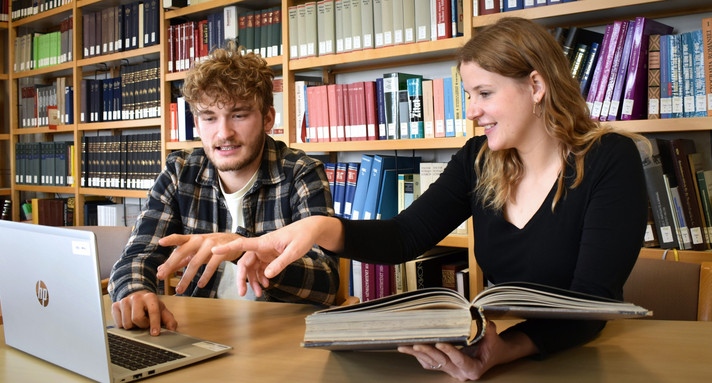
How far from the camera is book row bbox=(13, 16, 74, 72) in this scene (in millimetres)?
4016

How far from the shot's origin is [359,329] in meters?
0.81

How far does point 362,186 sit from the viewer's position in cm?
255

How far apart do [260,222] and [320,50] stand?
128 cm

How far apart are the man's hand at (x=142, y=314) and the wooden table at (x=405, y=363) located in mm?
47

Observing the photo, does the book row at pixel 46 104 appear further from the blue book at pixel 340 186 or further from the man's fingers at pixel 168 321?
the man's fingers at pixel 168 321

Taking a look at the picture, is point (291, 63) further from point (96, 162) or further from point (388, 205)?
point (96, 162)

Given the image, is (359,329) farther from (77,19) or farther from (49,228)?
(77,19)

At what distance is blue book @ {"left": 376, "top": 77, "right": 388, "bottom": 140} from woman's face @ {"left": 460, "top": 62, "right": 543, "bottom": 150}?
1220 mm

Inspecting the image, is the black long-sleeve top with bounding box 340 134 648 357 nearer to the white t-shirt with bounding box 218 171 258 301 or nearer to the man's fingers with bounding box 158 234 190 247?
the man's fingers with bounding box 158 234 190 247

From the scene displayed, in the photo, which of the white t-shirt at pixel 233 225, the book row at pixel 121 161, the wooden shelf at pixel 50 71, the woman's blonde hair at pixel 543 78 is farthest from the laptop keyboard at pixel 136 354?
the wooden shelf at pixel 50 71

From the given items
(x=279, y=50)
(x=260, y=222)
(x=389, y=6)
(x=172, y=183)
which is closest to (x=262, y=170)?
(x=260, y=222)

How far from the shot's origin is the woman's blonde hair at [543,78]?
1.27m

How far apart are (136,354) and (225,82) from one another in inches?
33.1

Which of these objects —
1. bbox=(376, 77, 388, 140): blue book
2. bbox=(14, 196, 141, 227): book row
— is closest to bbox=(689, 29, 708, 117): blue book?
bbox=(376, 77, 388, 140): blue book
